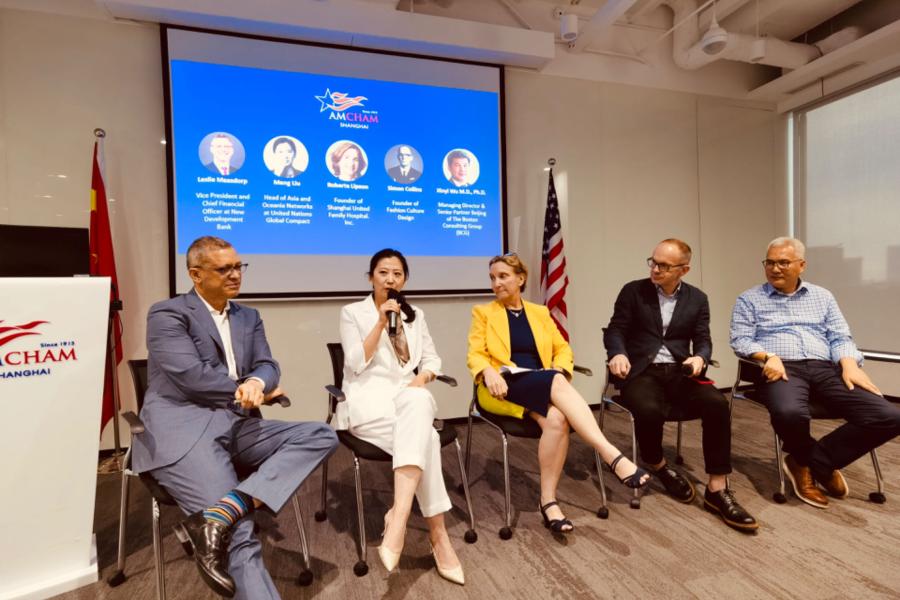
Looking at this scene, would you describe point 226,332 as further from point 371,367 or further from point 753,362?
point 753,362

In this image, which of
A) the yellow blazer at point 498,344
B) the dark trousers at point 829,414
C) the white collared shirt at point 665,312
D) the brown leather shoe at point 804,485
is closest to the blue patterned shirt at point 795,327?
the dark trousers at point 829,414

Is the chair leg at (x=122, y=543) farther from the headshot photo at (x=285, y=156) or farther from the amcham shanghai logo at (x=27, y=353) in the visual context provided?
the headshot photo at (x=285, y=156)

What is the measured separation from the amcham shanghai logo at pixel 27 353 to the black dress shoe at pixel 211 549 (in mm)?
742

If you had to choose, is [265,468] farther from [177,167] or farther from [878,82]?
[878,82]

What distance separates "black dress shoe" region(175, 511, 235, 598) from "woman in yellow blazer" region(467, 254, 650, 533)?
1.27 m

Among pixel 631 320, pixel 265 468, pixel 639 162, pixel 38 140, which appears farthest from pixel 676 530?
pixel 38 140

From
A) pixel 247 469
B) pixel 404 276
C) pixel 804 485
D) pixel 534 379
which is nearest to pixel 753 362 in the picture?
pixel 804 485

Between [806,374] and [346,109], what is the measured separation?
11.8ft

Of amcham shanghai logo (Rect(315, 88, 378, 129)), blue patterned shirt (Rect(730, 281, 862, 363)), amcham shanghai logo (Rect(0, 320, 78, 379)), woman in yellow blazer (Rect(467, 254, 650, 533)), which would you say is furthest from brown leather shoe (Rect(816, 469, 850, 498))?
amcham shanghai logo (Rect(315, 88, 378, 129))

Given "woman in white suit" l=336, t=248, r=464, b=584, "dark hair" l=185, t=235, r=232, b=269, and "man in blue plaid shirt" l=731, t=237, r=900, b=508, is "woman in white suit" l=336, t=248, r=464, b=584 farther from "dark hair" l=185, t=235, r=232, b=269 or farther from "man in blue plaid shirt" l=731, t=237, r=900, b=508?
"man in blue plaid shirt" l=731, t=237, r=900, b=508

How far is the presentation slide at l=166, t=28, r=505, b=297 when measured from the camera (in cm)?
344

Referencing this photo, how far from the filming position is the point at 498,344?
8.43 ft

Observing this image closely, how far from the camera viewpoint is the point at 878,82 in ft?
14.3

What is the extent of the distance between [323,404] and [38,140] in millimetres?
2684
